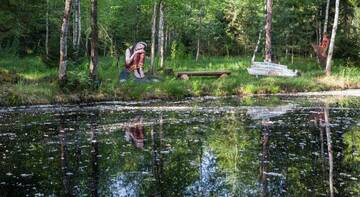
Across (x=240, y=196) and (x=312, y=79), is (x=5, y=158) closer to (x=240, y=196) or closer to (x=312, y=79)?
(x=240, y=196)

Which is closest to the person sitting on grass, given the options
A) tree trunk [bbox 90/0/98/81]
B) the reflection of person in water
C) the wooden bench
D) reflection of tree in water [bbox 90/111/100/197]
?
the wooden bench

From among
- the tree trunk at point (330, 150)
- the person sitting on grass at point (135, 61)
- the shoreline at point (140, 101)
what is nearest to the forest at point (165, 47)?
the shoreline at point (140, 101)

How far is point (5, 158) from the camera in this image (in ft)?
43.0

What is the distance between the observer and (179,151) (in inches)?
552

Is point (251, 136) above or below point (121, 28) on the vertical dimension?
below

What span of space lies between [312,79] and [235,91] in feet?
19.6

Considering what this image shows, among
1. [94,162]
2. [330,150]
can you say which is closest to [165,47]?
[330,150]

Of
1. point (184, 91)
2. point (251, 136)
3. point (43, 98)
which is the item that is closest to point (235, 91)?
point (184, 91)

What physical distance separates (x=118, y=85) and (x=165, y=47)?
21.6m

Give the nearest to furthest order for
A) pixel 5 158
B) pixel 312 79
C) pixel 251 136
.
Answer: pixel 5 158 < pixel 251 136 < pixel 312 79

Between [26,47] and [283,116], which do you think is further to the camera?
[26,47]

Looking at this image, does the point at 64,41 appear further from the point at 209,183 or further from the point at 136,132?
the point at 209,183

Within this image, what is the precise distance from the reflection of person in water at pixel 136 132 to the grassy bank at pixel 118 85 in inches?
233

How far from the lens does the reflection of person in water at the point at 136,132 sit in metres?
15.3
